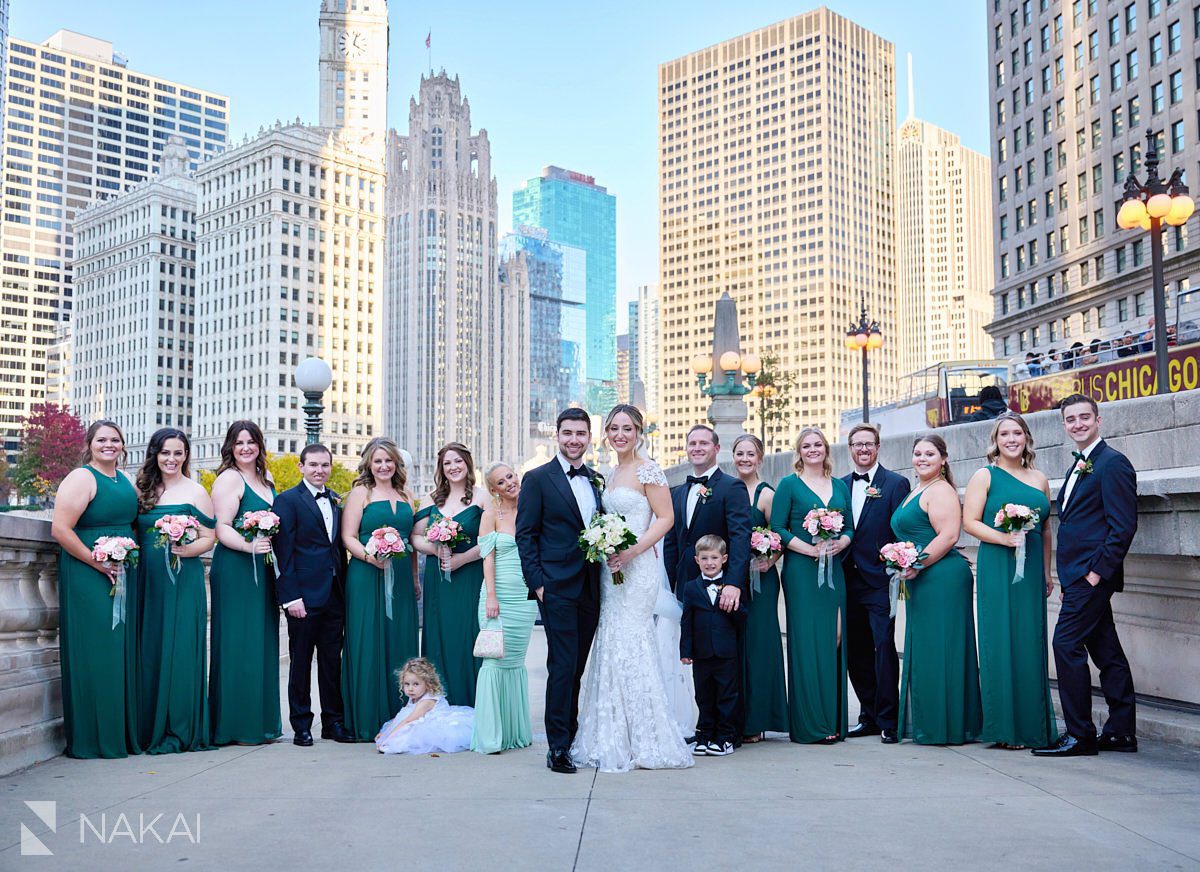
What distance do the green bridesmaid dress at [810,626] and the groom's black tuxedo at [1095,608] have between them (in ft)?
5.37

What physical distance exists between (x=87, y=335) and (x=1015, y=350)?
5185 inches

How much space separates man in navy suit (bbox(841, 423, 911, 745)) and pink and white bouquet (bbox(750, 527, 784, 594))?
2.18 feet

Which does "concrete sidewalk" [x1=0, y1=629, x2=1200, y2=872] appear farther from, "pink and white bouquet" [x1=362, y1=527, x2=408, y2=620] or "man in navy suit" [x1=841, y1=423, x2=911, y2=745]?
"pink and white bouquet" [x1=362, y1=527, x2=408, y2=620]

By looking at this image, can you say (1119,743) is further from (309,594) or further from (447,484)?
(309,594)

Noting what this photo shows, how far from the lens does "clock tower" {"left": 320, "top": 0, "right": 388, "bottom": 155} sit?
171 m

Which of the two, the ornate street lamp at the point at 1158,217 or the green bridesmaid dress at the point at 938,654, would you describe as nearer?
the green bridesmaid dress at the point at 938,654

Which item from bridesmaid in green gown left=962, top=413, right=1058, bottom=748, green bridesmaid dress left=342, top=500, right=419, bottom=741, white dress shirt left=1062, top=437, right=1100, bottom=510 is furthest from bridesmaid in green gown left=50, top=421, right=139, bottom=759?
white dress shirt left=1062, top=437, right=1100, bottom=510

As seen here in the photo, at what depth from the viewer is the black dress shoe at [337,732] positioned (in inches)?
332

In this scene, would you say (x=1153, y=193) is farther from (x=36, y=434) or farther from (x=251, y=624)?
(x=36, y=434)

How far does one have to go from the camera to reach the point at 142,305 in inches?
5635

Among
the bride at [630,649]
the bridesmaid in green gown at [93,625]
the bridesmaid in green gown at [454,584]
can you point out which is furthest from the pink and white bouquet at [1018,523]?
the bridesmaid in green gown at [93,625]

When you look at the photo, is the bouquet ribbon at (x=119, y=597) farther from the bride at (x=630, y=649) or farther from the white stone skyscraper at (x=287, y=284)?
the white stone skyscraper at (x=287, y=284)

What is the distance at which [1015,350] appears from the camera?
75.1 meters

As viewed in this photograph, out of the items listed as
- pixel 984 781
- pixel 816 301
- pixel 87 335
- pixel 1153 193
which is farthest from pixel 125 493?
pixel 816 301
